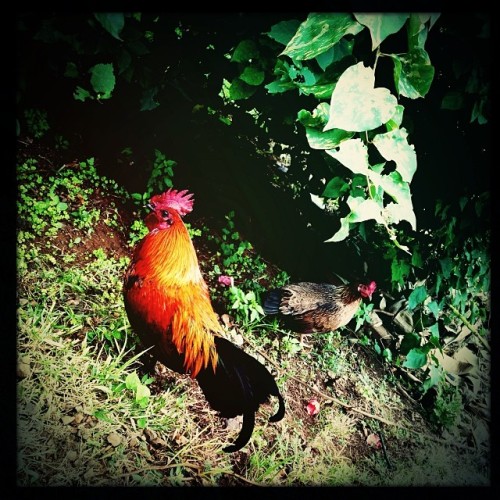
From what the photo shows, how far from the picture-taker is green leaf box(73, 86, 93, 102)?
125 cm

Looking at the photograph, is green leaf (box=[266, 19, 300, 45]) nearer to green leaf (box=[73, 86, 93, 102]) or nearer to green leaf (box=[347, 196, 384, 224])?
green leaf (box=[347, 196, 384, 224])

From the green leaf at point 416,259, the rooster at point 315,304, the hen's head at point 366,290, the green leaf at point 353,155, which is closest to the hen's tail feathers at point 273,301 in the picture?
the rooster at point 315,304

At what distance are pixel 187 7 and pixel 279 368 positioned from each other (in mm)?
1308

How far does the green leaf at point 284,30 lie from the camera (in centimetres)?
96

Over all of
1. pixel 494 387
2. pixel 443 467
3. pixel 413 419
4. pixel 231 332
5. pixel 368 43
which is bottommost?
pixel 443 467

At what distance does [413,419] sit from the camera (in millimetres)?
1494

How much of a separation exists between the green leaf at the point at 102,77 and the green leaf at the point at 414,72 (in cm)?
83

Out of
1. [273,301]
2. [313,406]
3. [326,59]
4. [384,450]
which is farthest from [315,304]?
[326,59]

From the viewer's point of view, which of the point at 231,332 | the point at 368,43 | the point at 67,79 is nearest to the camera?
the point at 368,43

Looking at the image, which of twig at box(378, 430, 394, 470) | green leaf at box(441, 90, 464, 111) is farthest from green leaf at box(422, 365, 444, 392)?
green leaf at box(441, 90, 464, 111)

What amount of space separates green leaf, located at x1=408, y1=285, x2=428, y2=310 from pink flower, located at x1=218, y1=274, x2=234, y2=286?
2.34 feet

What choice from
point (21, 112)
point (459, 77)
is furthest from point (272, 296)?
point (21, 112)

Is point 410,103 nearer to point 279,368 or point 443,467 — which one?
point 279,368

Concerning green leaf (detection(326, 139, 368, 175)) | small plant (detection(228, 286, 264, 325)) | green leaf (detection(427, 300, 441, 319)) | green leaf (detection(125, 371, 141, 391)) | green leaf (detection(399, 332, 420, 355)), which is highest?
green leaf (detection(326, 139, 368, 175))
